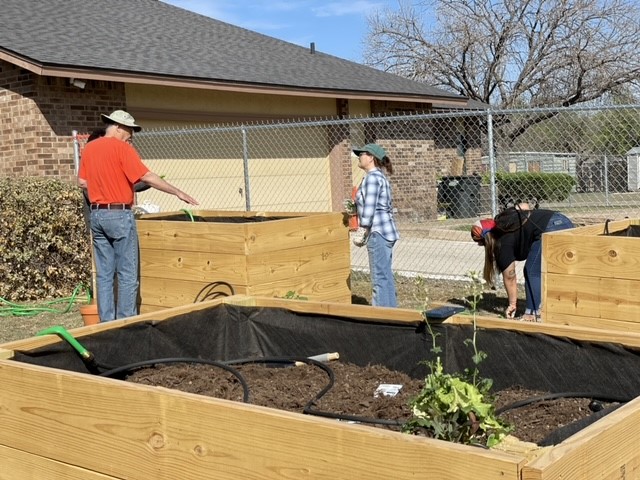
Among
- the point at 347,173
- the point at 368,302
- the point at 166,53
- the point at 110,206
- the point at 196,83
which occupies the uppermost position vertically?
the point at 166,53

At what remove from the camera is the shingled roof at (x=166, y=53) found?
12.0 metres

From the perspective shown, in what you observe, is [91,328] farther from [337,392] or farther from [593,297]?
[593,297]

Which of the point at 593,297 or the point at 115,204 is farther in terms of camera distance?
the point at 115,204

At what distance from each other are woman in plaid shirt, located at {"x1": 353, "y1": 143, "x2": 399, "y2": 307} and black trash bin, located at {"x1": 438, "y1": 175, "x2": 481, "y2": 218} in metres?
13.1

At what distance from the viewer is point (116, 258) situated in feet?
23.8

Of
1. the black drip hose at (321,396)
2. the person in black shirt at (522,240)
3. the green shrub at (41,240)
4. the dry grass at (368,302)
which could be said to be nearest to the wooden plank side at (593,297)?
the person in black shirt at (522,240)

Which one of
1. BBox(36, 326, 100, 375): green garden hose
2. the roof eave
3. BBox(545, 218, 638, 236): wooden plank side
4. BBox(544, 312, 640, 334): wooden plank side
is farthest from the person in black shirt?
the roof eave

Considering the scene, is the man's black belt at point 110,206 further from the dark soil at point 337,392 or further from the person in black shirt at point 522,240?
the dark soil at point 337,392

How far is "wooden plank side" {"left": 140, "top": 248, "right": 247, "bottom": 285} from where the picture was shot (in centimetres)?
689

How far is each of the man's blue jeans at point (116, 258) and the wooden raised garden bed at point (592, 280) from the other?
3.50 meters

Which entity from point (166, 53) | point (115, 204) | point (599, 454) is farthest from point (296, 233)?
point (166, 53)

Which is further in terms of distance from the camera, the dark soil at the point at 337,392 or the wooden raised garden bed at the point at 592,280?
the wooden raised garden bed at the point at 592,280

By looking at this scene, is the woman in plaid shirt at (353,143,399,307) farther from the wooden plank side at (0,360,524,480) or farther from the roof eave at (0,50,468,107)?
the roof eave at (0,50,468,107)

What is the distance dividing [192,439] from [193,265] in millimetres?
4941
